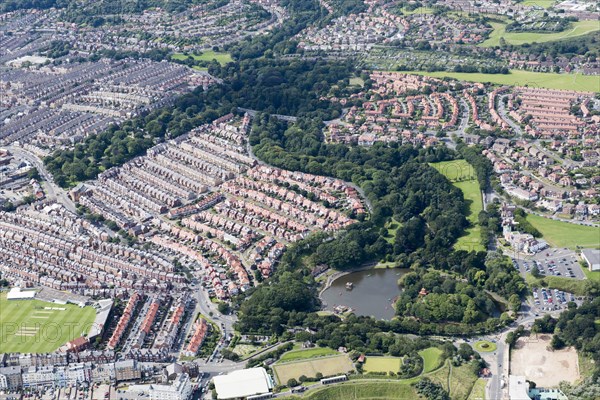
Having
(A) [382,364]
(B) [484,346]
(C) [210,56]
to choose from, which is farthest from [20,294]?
(C) [210,56]

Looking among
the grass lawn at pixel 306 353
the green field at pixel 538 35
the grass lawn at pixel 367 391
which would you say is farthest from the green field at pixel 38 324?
the green field at pixel 538 35

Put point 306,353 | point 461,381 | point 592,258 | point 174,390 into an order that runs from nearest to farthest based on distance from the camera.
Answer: point 174,390, point 461,381, point 306,353, point 592,258

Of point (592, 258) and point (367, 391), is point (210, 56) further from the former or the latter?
point (367, 391)

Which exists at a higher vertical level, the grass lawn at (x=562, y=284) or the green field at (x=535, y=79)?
the grass lawn at (x=562, y=284)

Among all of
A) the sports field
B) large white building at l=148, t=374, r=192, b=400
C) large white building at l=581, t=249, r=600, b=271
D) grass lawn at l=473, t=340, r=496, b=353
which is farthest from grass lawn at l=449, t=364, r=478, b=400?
large white building at l=581, t=249, r=600, b=271

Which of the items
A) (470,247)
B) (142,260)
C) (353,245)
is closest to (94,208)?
(142,260)

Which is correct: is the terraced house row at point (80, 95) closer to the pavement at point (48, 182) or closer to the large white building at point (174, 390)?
the pavement at point (48, 182)
